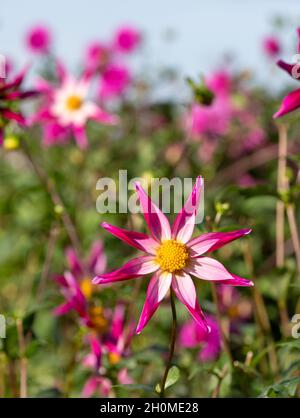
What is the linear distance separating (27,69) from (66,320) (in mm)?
1005

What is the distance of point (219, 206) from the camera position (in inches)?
36.7

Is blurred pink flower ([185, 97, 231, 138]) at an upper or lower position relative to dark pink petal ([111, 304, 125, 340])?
upper

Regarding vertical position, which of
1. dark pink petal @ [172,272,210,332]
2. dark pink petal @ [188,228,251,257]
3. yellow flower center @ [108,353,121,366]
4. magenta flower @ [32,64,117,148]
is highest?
magenta flower @ [32,64,117,148]

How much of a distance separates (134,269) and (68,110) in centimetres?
86

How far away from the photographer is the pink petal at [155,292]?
74cm

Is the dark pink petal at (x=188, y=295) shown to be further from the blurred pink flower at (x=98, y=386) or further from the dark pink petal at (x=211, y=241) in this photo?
the blurred pink flower at (x=98, y=386)

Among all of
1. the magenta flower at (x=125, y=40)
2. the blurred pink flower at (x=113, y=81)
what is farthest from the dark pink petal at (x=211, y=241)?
the magenta flower at (x=125, y=40)

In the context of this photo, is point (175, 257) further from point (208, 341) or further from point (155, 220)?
point (208, 341)

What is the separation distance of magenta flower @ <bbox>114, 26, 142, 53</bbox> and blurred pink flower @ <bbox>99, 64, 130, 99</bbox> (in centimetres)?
11

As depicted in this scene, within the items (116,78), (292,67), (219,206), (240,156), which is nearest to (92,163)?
(116,78)

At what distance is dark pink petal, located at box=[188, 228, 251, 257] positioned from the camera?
74 cm

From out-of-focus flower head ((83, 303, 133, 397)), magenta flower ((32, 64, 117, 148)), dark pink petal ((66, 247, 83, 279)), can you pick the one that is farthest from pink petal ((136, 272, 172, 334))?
magenta flower ((32, 64, 117, 148))

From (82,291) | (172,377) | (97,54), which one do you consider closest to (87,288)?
(82,291)

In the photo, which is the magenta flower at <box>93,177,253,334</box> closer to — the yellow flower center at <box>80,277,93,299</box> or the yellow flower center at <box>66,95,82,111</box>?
the yellow flower center at <box>80,277,93,299</box>
